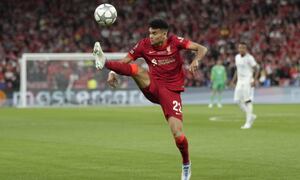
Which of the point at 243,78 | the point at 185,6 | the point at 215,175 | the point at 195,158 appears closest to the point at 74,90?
the point at 185,6

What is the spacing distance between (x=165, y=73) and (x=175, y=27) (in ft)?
122

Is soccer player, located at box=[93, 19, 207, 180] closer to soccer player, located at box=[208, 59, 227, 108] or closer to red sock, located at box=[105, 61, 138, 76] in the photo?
red sock, located at box=[105, 61, 138, 76]

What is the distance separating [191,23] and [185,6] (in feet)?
6.62

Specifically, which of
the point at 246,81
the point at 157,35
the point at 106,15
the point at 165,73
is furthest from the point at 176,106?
the point at 246,81

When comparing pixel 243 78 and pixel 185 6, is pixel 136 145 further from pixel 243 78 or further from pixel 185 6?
pixel 185 6

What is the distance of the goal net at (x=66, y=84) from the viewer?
→ 40.2 m

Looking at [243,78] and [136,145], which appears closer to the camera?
[136,145]

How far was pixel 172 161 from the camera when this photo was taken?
14258 mm

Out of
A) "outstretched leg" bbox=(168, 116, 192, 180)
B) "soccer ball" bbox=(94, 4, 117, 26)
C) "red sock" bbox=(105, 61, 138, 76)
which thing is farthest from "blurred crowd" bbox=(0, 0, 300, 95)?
"red sock" bbox=(105, 61, 138, 76)

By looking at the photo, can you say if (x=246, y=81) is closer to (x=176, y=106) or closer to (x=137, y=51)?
(x=137, y=51)

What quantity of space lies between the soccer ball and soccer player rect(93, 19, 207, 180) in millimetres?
642

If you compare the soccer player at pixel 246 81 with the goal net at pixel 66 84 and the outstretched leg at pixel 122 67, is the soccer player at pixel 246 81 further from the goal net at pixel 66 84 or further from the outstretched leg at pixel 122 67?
the goal net at pixel 66 84

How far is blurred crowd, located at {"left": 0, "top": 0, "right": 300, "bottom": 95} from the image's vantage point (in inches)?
1812

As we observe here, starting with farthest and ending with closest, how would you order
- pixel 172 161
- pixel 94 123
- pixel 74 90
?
pixel 74 90 < pixel 94 123 < pixel 172 161
